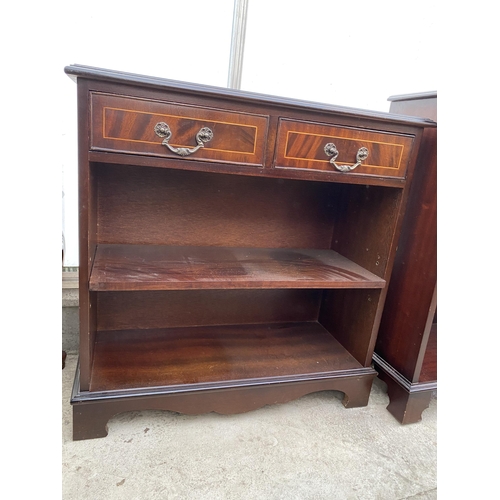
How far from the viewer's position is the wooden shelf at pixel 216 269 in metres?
1.00

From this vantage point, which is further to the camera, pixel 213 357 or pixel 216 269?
pixel 213 357

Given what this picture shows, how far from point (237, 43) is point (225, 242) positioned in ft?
2.44

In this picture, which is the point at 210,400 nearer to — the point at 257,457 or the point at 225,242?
the point at 257,457

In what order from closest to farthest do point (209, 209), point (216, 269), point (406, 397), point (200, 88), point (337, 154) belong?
1. point (200, 88)
2. point (337, 154)
3. point (216, 269)
4. point (406, 397)
5. point (209, 209)

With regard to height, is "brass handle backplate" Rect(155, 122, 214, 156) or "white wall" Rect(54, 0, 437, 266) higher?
"white wall" Rect(54, 0, 437, 266)

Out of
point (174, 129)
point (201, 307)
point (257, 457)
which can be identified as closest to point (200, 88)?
point (174, 129)

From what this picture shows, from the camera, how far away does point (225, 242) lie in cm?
141

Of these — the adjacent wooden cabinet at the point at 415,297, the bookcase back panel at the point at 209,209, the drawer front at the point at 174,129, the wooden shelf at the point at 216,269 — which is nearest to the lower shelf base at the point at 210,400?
the adjacent wooden cabinet at the point at 415,297

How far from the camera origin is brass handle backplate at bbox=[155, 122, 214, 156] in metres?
0.88

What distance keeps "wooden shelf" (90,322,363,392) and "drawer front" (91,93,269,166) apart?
668mm

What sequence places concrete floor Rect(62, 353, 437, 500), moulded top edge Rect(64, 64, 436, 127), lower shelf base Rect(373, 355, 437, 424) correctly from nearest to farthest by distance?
moulded top edge Rect(64, 64, 436, 127) < concrete floor Rect(62, 353, 437, 500) < lower shelf base Rect(373, 355, 437, 424)

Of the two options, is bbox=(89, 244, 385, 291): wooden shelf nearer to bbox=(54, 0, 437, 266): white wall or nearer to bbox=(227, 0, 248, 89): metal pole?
bbox=(54, 0, 437, 266): white wall

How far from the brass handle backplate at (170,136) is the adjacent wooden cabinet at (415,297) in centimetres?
72

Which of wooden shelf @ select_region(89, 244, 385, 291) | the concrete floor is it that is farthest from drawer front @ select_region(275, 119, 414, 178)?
the concrete floor
